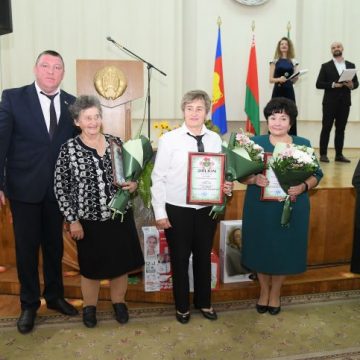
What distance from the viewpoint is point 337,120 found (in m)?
5.15

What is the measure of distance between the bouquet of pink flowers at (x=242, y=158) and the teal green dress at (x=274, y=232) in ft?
0.70

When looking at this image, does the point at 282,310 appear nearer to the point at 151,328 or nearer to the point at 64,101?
the point at 151,328

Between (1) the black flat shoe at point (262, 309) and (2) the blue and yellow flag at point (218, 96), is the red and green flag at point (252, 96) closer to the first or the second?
(2) the blue and yellow flag at point (218, 96)

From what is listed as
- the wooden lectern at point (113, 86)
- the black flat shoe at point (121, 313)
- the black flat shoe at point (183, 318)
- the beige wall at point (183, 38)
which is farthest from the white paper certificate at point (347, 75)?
the black flat shoe at point (121, 313)

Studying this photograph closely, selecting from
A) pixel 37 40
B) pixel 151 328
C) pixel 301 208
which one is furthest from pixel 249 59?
pixel 151 328

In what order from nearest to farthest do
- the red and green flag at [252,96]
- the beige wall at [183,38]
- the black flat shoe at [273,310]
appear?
the black flat shoe at [273,310], the beige wall at [183,38], the red and green flag at [252,96]

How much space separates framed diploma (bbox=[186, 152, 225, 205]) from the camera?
223cm

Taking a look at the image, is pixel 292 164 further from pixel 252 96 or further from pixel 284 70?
pixel 252 96

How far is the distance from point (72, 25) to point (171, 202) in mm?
4031

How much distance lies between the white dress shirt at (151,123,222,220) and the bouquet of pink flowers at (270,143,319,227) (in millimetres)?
335

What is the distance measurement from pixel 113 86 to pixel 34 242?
5.34 feet

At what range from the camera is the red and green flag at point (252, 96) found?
18.5ft

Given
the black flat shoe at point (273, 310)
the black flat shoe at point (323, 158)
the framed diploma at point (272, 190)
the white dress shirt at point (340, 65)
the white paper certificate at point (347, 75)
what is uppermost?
the white dress shirt at point (340, 65)

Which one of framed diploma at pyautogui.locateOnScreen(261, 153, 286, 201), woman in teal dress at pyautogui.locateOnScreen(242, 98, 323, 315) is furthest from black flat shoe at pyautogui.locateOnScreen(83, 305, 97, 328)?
Result: framed diploma at pyautogui.locateOnScreen(261, 153, 286, 201)
